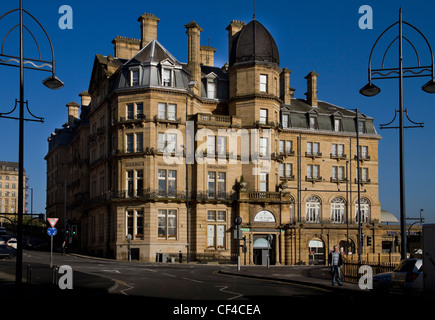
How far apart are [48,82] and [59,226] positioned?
252 feet

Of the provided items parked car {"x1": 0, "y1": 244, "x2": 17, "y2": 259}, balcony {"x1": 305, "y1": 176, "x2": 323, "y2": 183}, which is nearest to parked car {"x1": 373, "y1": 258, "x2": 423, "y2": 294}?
parked car {"x1": 0, "y1": 244, "x2": 17, "y2": 259}

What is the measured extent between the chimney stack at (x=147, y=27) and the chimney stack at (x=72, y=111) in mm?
34314

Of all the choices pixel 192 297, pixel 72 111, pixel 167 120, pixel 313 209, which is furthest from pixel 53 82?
pixel 72 111

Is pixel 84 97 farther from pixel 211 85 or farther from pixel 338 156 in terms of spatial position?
pixel 338 156

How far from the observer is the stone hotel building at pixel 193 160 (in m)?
59.2

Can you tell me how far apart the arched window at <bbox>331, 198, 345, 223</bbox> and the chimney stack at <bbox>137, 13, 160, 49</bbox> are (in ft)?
98.0

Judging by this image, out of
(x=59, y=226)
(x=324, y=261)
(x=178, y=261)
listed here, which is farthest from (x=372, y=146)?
(x=59, y=226)

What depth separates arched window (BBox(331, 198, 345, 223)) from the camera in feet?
244

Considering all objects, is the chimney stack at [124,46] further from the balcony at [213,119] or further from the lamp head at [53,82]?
the lamp head at [53,82]

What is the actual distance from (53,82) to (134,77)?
126ft

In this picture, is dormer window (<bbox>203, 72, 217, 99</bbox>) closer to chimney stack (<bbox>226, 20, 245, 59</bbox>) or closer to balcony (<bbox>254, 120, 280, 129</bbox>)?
chimney stack (<bbox>226, 20, 245, 59</bbox>)

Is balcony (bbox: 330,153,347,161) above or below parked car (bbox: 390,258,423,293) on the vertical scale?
above

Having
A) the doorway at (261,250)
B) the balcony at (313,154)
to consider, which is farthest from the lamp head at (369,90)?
the balcony at (313,154)
